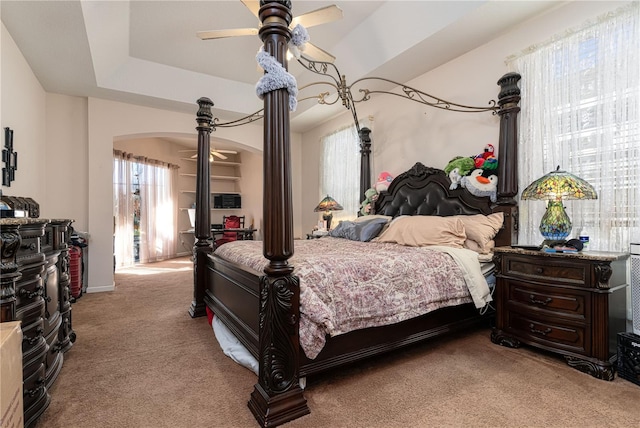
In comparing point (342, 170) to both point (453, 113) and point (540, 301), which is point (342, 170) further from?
point (540, 301)

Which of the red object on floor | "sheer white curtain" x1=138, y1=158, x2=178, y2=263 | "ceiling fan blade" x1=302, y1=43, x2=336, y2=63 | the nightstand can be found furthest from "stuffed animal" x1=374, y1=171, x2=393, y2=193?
"sheer white curtain" x1=138, y1=158, x2=178, y2=263

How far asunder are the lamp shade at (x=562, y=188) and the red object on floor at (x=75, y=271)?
4.96 m

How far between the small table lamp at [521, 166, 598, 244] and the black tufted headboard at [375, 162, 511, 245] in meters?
0.51

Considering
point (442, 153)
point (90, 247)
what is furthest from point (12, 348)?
point (90, 247)

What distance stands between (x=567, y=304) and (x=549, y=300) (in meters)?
0.10

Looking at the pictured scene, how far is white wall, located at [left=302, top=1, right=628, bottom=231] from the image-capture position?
8.48 ft

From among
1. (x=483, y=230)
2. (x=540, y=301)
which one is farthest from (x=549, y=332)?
(x=483, y=230)

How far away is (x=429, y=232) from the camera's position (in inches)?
107

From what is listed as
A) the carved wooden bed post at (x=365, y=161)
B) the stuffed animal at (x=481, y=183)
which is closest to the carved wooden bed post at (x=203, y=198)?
the carved wooden bed post at (x=365, y=161)

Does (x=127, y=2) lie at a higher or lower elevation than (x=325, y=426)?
higher

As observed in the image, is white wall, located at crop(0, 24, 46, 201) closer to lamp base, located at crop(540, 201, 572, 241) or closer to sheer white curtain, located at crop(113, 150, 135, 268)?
sheer white curtain, located at crop(113, 150, 135, 268)

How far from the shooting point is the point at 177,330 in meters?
2.77

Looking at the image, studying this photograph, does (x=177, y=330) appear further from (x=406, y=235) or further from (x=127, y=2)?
(x=127, y=2)

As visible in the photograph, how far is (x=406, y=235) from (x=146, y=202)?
607 cm
